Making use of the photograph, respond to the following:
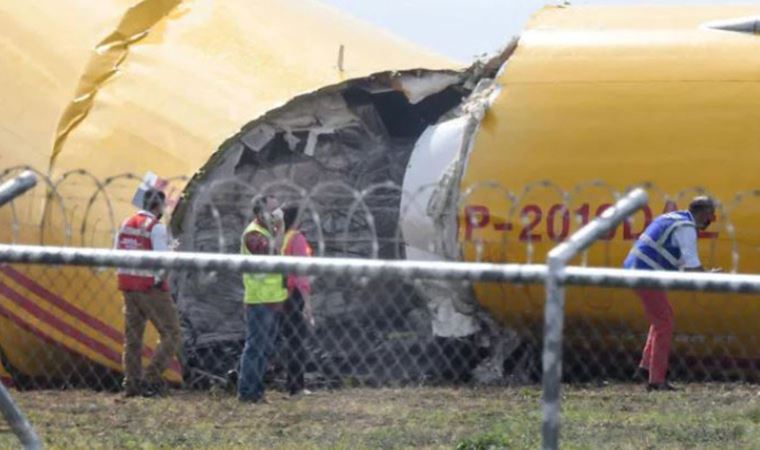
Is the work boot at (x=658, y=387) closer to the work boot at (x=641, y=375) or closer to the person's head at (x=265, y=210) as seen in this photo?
the work boot at (x=641, y=375)

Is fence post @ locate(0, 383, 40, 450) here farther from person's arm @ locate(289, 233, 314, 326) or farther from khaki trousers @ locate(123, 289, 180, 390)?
person's arm @ locate(289, 233, 314, 326)

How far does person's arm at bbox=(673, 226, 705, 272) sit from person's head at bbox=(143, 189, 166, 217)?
3.69 metres

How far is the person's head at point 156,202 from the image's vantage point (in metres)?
12.7

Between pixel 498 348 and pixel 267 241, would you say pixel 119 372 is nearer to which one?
pixel 267 241

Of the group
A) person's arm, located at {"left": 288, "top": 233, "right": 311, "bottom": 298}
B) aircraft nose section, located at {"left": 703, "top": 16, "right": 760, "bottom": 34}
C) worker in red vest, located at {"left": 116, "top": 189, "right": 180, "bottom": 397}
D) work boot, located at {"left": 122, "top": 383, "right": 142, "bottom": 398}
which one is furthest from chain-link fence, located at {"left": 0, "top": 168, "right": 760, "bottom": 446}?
aircraft nose section, located at {"left": 703, "top": 16, "right": 760, "bottom": 34}

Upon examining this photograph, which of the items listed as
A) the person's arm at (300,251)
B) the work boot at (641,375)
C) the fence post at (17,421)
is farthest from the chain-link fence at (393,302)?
the fence post at (17,421)

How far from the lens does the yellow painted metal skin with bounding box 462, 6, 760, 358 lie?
12516 millimetres

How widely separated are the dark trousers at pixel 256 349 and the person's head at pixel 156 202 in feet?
3.22

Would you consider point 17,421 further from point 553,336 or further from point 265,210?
point 265,210

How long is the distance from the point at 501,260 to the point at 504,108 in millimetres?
1129

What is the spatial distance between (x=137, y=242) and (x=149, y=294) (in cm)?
41

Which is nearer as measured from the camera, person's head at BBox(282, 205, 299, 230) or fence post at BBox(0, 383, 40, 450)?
fence post at BBox(0, 383, 40, 450)

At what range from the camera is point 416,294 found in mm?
14125

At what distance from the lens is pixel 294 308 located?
13.2 meters
